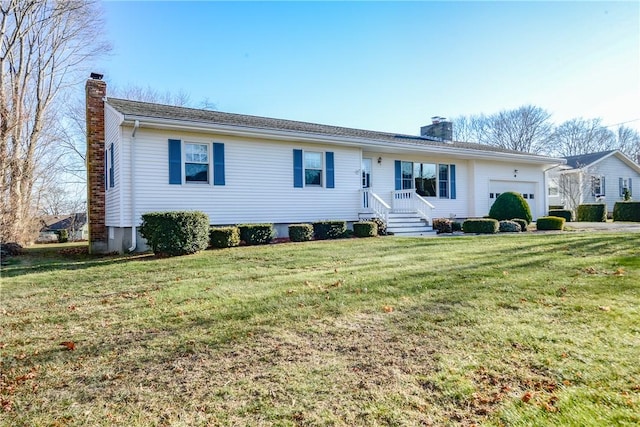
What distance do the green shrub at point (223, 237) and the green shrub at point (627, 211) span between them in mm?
20878

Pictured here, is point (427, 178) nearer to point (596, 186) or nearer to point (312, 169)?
point (312, 169)

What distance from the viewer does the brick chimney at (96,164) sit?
11844mm

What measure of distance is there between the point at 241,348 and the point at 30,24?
24.1 m

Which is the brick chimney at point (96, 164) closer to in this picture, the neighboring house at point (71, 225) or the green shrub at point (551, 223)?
the green shrub at point (551, 223)

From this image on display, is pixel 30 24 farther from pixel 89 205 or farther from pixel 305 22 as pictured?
pixel 305 22

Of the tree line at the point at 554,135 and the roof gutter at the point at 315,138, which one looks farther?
the tree line at the point at 554,135

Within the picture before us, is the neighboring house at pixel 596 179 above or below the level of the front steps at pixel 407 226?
above

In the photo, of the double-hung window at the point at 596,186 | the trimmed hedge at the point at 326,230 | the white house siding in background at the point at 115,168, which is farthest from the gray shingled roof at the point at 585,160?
the white house siding in background at the point at 115,168

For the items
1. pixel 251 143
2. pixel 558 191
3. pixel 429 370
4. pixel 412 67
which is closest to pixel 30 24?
pixel 251 143

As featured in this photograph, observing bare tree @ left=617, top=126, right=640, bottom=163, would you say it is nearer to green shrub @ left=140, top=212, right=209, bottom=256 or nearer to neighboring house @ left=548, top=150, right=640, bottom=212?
neighboring house @ left=548, top=150, right=640, bottom=212

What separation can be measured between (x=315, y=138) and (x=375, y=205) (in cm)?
337

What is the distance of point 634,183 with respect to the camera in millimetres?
27656

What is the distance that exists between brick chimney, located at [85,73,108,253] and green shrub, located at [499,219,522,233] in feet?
44.1

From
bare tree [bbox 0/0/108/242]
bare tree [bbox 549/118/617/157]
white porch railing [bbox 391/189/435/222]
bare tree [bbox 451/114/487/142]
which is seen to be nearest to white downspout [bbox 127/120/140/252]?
bare tree [bbox 0/0/108/242]
